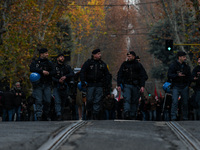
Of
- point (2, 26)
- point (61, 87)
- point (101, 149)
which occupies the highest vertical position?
point (2, 26)

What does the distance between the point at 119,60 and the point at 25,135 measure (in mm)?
65446

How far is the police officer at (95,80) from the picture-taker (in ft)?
43.5

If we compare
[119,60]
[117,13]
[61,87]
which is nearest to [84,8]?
[117,13]

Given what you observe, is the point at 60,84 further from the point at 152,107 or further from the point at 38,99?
the point at 152,107

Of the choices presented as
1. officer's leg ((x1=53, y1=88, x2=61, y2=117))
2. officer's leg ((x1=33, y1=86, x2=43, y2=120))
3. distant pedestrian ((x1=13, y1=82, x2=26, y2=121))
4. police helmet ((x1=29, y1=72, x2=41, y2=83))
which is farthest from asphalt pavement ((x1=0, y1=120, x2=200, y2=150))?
distant pedestrian ((x1=13, y1=82, x2=26, y2=121))

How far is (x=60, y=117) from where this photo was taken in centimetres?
1387

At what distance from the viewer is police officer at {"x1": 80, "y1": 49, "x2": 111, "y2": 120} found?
13.2 m

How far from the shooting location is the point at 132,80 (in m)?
13.2

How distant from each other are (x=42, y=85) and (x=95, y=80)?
1224 mm

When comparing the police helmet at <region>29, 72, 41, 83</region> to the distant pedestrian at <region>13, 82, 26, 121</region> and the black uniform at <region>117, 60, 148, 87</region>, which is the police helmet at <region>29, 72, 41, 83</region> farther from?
the distant pedestrian at <region>13, 82, 26, 121</region>

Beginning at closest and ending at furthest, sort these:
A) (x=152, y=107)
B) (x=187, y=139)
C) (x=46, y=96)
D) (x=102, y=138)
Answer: (x=102, y=138)
(x=187, y=139)
(x=46, y=96)
(x=152, y=107)

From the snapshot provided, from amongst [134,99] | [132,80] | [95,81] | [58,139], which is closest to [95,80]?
[95,81]

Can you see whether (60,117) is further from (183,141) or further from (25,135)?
(183,141)

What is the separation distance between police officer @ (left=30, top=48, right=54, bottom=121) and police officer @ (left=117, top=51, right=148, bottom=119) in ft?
5.35
